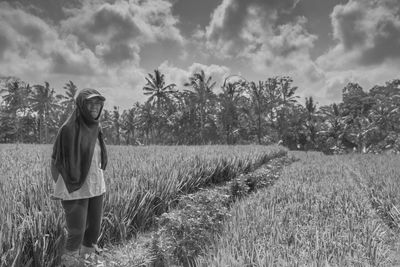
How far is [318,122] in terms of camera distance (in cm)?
3388

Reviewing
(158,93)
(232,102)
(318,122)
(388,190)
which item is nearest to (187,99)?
(158,93)

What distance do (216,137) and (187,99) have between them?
21.3 ft

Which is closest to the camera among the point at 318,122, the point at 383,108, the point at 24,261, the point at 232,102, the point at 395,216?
the point at 24,261

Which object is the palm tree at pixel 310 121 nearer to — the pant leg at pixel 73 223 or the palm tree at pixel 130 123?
the palm tree at pixel 130 123

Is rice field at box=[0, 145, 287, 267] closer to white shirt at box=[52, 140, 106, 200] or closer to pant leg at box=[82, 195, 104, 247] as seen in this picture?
A: pant leg at box=[82, 195, 104, 247]

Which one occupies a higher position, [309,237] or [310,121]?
[310,121]

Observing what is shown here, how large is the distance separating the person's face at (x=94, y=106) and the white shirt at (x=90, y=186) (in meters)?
0.38

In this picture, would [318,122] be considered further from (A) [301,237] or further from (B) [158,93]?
(A) [301,237]

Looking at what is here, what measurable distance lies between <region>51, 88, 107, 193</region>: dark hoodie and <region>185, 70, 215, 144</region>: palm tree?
2806cm

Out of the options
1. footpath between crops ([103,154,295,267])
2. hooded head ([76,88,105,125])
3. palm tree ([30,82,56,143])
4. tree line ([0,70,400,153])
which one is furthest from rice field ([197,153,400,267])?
palm tree ([30,82,56,143])

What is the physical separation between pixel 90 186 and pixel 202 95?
1148 inches

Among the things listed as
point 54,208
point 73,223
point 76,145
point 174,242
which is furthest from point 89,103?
point 174,242

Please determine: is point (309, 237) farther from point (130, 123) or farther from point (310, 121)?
point (130, 123)

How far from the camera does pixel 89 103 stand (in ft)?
6.78
